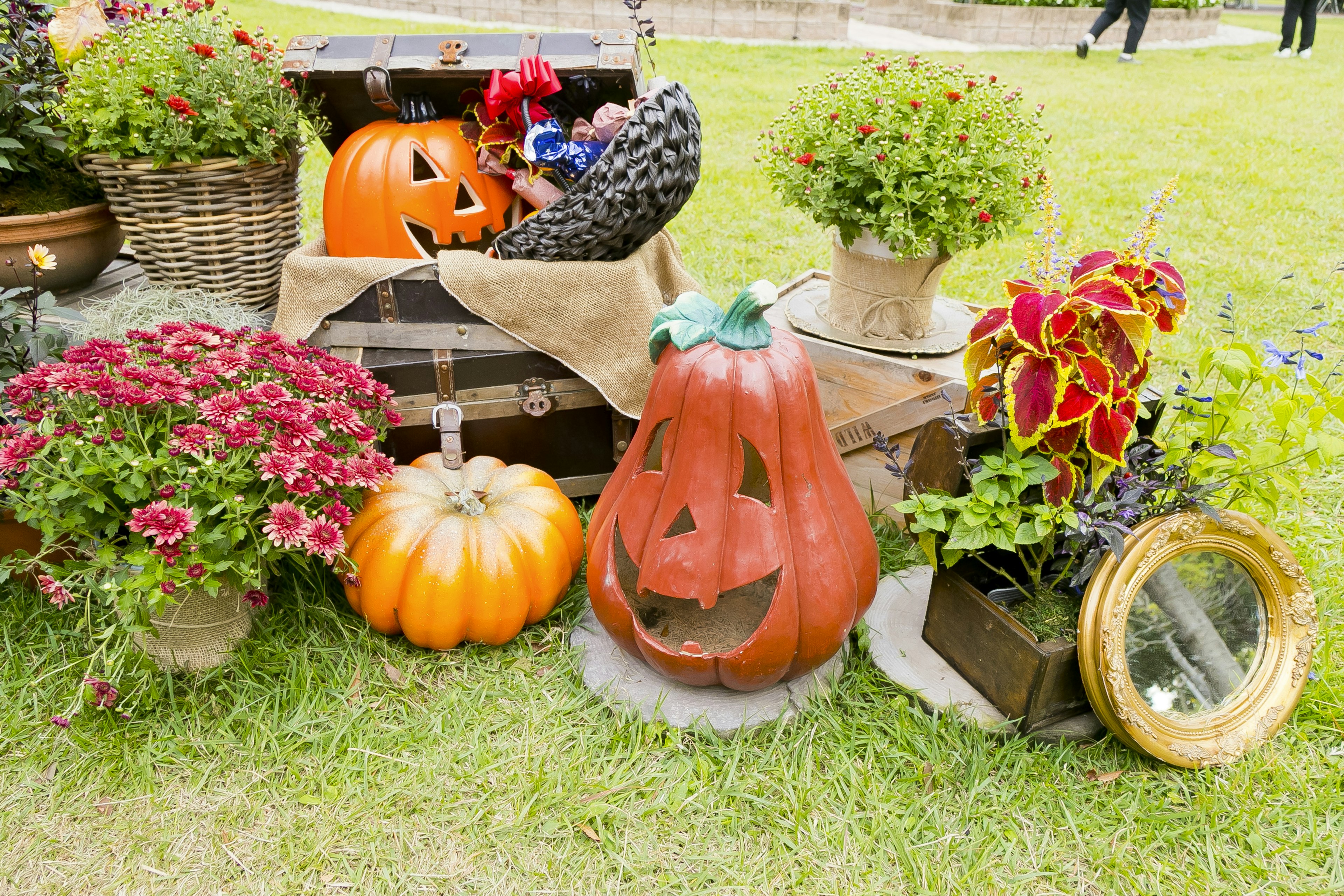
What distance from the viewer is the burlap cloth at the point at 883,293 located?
2.61m

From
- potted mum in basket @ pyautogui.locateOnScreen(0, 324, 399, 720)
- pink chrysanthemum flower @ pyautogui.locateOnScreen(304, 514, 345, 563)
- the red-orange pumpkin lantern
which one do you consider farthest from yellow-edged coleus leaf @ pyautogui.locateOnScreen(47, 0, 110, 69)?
the red-orange pumpkin lantern

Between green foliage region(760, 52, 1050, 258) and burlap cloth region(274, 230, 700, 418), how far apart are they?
600mm

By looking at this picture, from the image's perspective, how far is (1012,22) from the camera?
1267cm

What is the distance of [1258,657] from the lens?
211 cm

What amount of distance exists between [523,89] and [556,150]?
0.19 m

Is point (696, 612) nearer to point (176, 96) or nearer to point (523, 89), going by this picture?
point (523, 89)

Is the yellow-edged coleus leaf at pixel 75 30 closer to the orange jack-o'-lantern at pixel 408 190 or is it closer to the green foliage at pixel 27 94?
the green foliage at pixel 27 94

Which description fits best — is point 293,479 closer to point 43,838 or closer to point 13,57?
point 43,838

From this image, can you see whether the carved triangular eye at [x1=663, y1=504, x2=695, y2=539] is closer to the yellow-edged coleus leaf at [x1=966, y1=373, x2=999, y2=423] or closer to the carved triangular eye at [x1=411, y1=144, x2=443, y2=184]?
the yellow-edged coleus leaf at [x1=966, y1=373, x2=999, y2=423]

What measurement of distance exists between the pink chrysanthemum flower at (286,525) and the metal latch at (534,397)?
0.89 metres

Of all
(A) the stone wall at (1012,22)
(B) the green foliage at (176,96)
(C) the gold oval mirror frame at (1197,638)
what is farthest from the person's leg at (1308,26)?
(B) the green foliage at (176,96)

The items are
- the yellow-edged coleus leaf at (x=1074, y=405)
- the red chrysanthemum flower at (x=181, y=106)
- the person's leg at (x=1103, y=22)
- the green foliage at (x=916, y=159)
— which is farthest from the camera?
the person's leg at (x=1103, y=22)

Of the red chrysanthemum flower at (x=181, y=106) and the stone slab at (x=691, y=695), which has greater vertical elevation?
the red chrysanthemum flower at (x=181, y=106)

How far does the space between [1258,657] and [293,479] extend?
2.25 m
